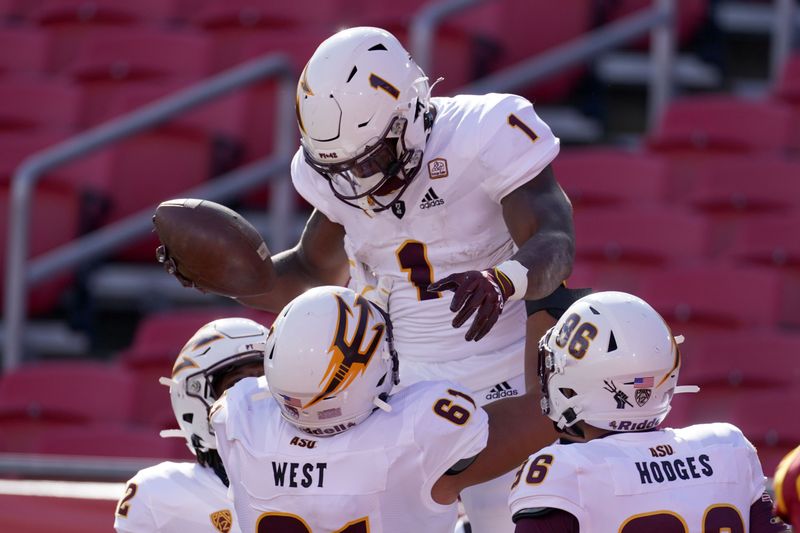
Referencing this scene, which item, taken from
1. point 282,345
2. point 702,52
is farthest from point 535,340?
point 702,52

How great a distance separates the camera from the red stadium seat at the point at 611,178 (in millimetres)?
6605

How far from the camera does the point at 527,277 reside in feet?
10.7

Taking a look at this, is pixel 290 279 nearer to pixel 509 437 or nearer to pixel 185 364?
pixel 185 364

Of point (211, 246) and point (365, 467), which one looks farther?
point (211, 246)

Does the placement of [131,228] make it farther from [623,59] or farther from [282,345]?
[282,345]

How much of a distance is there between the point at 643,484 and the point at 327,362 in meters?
0.66

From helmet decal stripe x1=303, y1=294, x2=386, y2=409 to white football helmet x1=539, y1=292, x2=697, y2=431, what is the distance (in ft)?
1.24

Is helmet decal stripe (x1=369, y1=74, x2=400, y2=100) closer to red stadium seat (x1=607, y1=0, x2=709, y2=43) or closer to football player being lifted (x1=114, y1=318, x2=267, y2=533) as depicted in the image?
football player being lifted (x1=114, y1=318, x2=267, y2=533)

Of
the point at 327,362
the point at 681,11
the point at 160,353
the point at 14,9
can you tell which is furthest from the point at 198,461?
the point at 14,9

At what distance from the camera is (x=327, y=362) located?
3.05 metres

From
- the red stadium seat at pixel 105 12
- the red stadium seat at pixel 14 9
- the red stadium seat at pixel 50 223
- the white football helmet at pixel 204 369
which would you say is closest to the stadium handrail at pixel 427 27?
the red stadium seat at pixel 50 223

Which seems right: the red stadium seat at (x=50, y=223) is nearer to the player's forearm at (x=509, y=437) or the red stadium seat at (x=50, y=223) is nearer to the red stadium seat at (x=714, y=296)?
the red stadium seat at (x=714, y=296)

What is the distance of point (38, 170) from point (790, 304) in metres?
3.07

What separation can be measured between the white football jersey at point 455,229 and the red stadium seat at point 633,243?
2.60m
